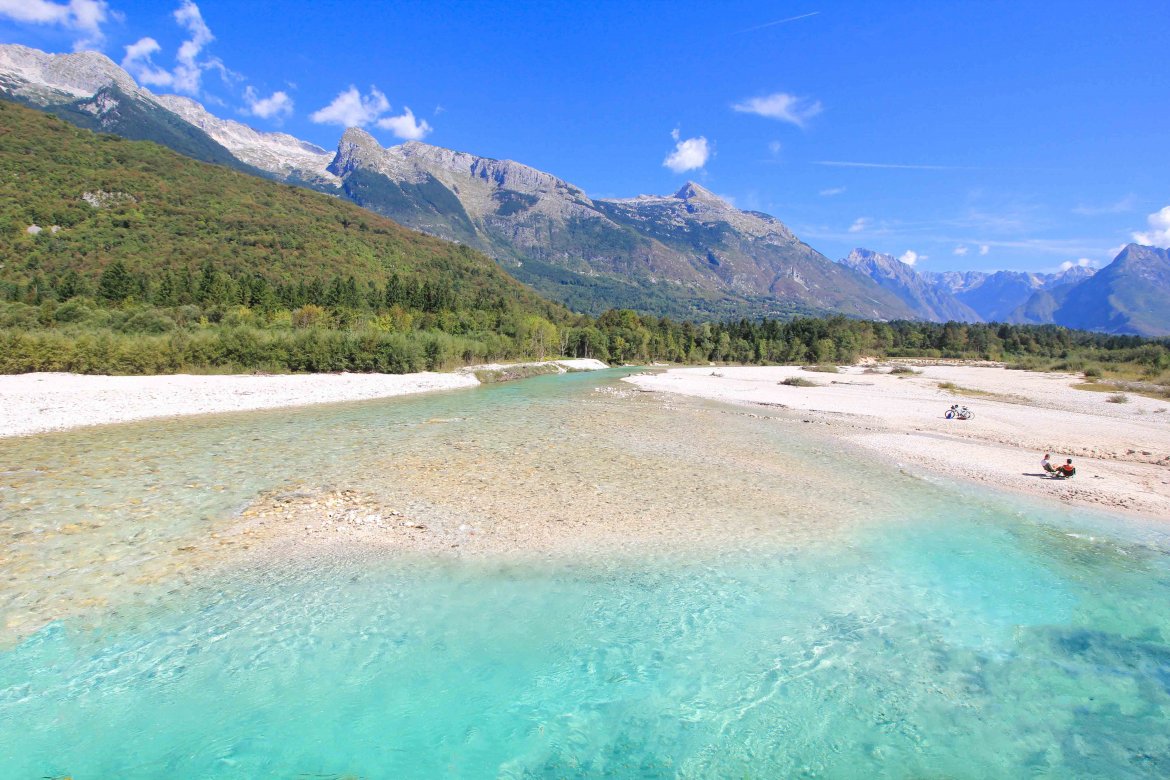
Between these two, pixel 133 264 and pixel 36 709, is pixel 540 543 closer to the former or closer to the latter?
pixel 36 709

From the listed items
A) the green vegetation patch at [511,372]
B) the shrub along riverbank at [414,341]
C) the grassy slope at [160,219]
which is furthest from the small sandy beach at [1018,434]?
the grassy slope at [160,219]

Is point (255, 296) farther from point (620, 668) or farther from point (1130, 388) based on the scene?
point (1130, 388)

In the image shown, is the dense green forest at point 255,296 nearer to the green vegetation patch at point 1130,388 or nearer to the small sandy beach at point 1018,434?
the green vegetation patch at point 1130,388

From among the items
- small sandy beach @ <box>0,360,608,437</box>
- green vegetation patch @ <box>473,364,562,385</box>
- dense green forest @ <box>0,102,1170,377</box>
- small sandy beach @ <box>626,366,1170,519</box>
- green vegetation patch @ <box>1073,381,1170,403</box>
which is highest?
dense green forest @ <box>0,102,1170,377</box>

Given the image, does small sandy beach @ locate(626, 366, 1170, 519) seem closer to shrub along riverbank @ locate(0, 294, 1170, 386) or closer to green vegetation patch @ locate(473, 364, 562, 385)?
green vegetation patch @ locate(473, 364, 562, 385)

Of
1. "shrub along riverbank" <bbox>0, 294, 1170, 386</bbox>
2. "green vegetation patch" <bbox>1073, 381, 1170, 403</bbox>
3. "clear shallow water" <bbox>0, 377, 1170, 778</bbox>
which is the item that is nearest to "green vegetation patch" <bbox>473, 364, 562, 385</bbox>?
"shrub along riverbank" <bbox>0, 294, 1170, 386</bbox>

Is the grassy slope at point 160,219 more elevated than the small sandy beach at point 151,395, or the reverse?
the grassy slope at point 160,219

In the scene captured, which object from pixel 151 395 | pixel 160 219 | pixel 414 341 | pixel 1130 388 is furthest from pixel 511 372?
pixel 160 219

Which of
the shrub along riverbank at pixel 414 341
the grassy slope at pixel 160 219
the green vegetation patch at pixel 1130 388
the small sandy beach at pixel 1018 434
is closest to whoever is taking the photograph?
the small sandy beach at pixel 1018 434
